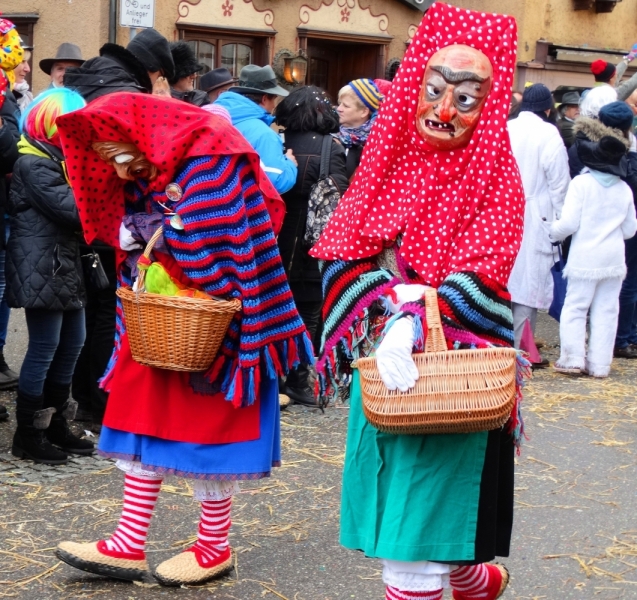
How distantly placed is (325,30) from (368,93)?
7.28m

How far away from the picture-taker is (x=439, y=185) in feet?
10.2

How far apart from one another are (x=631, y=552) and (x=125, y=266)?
2394 millimetres

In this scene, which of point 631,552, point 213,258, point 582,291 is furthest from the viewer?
point 582,291

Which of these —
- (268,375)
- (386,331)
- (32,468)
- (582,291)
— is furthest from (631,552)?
(582,291)

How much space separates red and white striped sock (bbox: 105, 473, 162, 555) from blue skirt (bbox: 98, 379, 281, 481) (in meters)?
0.10

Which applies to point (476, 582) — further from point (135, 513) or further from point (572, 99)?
point (572, 99)

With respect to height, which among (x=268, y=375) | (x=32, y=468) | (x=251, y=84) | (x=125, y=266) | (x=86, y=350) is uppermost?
(x=251, y=84)

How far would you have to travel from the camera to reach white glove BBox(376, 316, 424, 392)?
2.76m

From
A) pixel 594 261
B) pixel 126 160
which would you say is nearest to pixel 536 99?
pixel 594 261

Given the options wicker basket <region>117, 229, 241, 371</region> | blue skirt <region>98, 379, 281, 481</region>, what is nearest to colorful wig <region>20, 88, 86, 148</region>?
wicker basket <region>117, 229, 241, 371</region>

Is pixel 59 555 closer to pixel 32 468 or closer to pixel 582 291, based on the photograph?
pixel 32 468

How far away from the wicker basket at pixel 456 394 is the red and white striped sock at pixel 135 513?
1.39 meters

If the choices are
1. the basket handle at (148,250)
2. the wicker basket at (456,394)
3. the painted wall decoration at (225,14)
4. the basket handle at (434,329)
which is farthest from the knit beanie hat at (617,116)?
the painted wall decoration at (225,14)

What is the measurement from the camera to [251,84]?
22.4 ft
